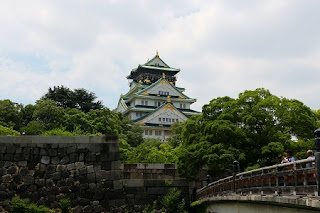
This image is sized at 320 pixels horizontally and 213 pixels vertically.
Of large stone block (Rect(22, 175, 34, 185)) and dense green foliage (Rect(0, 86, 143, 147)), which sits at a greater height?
dense green foliage (Rect(0, 86, 143, 147))

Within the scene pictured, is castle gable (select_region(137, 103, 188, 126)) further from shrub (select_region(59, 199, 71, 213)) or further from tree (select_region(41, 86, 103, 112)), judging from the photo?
shrub (select_region(59, 199, 71, 213))

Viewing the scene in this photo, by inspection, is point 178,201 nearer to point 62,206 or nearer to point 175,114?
point 62,206

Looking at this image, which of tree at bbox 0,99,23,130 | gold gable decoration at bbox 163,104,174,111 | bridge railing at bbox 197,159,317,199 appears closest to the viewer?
bridge railing at bbox 197,159,317,199

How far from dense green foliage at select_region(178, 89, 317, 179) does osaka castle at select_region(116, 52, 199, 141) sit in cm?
3866

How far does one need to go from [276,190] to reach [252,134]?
938 cm

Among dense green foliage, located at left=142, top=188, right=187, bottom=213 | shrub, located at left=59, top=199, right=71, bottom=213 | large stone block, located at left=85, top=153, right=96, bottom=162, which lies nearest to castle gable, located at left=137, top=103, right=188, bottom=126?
dense green foliage, located at left=142, top=188, right=187, bottom=213

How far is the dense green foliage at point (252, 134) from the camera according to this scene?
1800cm

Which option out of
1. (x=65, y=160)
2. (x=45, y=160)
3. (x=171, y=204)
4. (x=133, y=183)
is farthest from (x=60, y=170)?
(x=171, y=204)

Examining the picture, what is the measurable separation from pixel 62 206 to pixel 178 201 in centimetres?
598

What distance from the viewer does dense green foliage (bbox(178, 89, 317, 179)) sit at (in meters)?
18.0

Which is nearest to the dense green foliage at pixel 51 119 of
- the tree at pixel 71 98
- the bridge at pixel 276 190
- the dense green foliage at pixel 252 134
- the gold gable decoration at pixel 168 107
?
the tree at pixel 71 98

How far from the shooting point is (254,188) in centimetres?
1135

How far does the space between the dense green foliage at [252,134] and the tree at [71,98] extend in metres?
27.6

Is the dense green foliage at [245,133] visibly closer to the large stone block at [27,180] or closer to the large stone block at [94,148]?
the large stone block at [94,148]
